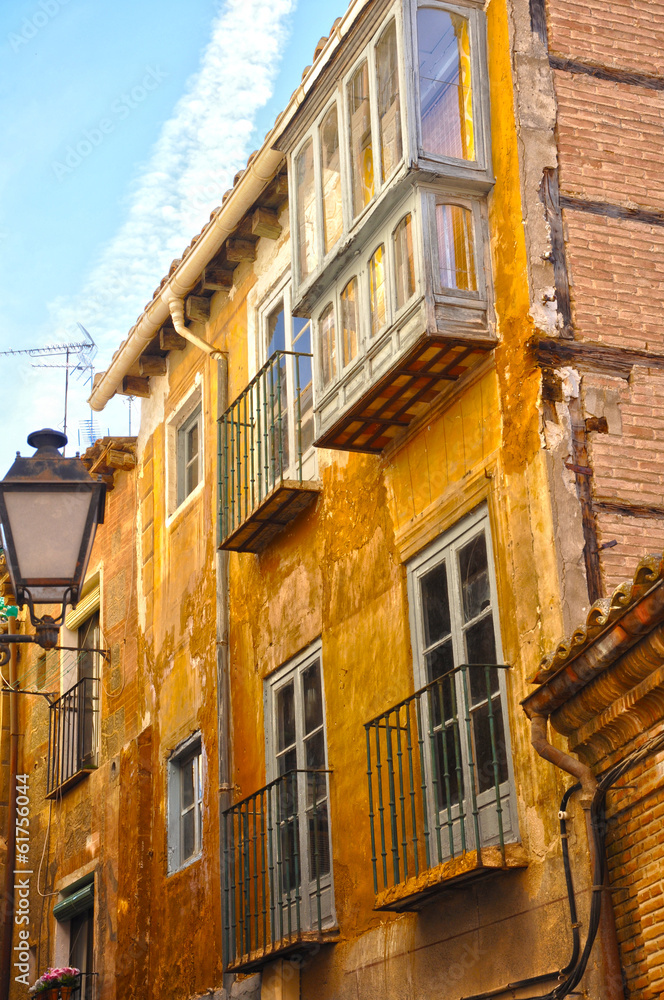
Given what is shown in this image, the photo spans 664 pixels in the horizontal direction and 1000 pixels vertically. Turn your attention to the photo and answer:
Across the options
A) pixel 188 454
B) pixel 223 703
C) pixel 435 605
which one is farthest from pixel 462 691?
pixel 188 454

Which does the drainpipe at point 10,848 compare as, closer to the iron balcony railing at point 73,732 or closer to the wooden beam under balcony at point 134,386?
the iron balcony railing at point 73,732

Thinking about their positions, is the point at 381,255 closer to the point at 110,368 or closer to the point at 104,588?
the point at 110,368

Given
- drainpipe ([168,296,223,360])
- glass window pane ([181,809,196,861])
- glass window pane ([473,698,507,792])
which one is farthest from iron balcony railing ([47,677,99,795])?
glass window pane ([473,698,507,792])

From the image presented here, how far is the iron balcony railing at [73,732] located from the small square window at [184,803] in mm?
2419

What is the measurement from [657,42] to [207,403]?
5819 mm

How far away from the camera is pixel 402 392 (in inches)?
363

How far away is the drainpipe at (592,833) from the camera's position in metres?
6.89

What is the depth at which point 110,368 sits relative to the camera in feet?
49.7

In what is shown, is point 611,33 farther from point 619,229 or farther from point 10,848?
point 10,848

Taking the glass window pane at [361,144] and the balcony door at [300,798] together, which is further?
the balcony door at [300,798]

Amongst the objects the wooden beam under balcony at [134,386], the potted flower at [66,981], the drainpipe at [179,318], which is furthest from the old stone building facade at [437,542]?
the wooden beam under balcony at [134,386]

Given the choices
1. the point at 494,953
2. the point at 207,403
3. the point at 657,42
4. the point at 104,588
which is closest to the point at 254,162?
the point at 207,403

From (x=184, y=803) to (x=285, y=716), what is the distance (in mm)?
2415

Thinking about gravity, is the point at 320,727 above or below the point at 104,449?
below
